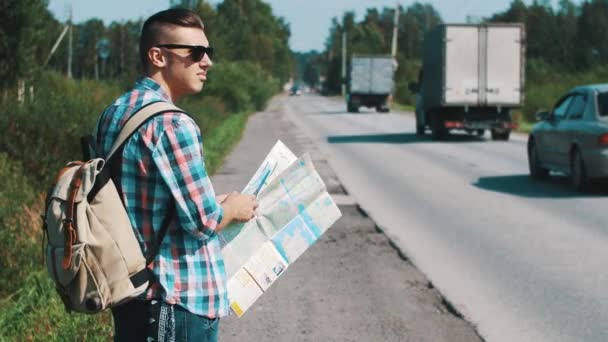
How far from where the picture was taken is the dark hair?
2.91 meters

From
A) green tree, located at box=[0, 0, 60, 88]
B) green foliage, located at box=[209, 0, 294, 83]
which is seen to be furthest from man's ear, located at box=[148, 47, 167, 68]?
green foliage, located at box=[209, 0, 294, 83]

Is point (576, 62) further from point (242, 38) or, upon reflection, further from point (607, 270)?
point (607, 270)

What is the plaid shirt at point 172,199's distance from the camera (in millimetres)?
2713

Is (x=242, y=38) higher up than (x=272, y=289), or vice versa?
(x=242, y=38)

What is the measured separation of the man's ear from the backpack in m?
0.26

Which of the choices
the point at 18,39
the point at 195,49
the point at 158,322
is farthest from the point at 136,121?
the point at 18,39

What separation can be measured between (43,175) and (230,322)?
7374 millimetres

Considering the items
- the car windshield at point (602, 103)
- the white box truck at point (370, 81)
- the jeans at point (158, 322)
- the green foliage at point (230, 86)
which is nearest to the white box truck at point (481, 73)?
the car windshield at point (602, 103)

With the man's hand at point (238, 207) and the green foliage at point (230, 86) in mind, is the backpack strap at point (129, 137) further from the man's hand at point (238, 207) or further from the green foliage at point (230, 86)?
the green foliage at point (230, 86)

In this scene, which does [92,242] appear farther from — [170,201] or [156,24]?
[156,24]

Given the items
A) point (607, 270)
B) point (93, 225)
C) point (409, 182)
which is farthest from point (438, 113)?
point (93, 225)

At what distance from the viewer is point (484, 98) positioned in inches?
1063

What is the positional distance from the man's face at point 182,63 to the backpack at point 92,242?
271 millimetres

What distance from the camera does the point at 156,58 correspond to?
9.54 ft
